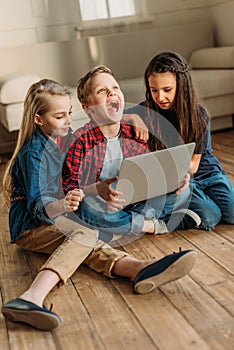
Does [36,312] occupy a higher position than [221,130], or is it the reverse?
[36,312]

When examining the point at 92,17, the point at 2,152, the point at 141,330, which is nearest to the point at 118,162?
the point at 141,330

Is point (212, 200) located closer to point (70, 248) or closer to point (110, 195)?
point (110, 195)

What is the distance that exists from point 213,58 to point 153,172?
2.51 metres

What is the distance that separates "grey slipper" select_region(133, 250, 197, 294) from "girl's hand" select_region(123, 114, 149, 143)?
1.97 feet

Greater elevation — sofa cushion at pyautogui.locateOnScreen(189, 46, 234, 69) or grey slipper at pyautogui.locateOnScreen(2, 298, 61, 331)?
sofa cushion at pyautogui.locateOnScreen(189, 46, 234, 69)

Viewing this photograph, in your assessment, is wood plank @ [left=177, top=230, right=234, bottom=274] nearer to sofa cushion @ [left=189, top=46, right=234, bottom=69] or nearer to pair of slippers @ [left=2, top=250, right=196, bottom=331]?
pair of slippers @ [left=2, top=250, right=196, bottom=331]

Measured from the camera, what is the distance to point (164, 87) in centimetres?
179

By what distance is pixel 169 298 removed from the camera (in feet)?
4.28

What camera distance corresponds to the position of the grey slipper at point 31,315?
1.20 metres

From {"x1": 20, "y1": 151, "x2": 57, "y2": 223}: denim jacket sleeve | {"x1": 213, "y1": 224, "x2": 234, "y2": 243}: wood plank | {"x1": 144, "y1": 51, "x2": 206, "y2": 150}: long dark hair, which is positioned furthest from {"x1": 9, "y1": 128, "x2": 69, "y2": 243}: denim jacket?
{"x1": 213, "y1": 224, "x2": 234, "y2": 243}: wood plank

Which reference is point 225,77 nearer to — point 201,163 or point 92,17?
point 92,17

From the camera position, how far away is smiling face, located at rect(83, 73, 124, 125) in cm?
175

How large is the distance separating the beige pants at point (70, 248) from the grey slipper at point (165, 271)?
0.17m

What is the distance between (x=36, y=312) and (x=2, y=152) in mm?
2822
